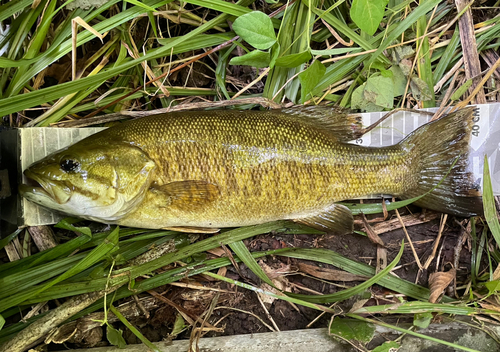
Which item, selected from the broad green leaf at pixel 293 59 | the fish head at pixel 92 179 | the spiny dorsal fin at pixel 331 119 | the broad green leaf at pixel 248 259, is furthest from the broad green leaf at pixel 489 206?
the fish head at pixel 92 179

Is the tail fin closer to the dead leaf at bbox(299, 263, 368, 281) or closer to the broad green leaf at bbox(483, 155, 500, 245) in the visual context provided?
the broad green leaf at bbox(483, 155, 500, 245)

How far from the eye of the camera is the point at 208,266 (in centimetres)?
209

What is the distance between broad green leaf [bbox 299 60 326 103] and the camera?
1.99 metres

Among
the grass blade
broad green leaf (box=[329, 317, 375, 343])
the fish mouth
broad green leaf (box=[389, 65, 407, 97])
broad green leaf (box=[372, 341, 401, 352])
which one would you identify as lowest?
broad green leaf (box=[372, 341, 401, 352])

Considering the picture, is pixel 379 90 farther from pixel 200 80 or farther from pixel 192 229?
pixel 192 229

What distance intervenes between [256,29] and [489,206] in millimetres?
1815

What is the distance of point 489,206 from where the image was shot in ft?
6.65

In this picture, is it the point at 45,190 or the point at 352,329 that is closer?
the point at 45,190

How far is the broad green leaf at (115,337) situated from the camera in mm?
1827

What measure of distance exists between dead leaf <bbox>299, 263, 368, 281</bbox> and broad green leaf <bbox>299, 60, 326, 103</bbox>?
1.14 metres

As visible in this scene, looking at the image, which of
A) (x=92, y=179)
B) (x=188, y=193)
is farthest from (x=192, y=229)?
(x=92, y=179)

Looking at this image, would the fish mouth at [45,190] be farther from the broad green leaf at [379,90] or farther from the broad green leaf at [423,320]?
the broad green leaf at [423,320]

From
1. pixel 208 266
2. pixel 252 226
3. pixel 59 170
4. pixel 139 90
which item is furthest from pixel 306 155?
pixel 59 170

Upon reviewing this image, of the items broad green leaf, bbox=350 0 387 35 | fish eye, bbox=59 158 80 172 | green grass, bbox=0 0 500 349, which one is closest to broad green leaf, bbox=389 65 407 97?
green grass, bbox=0 0 500 349
